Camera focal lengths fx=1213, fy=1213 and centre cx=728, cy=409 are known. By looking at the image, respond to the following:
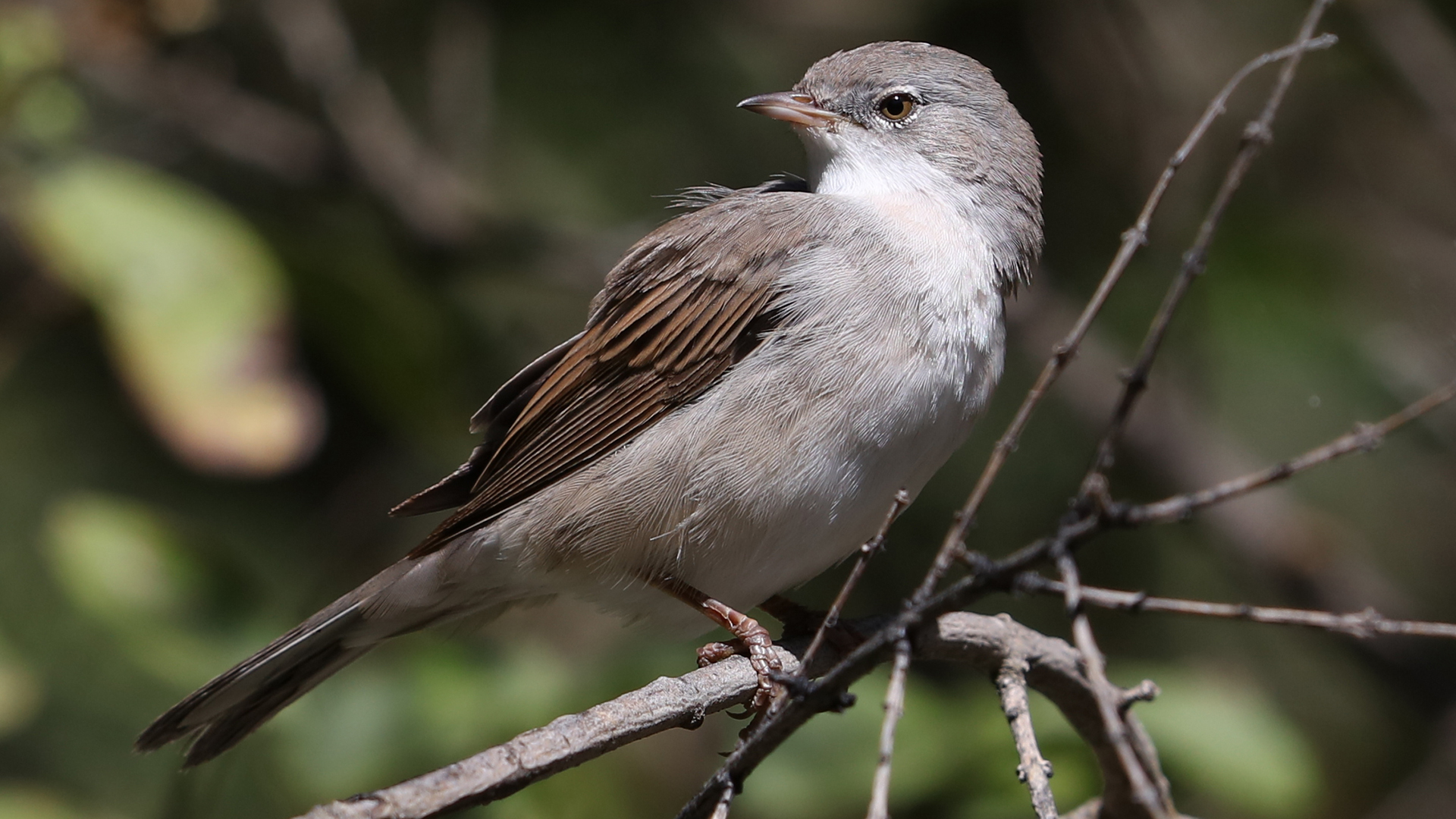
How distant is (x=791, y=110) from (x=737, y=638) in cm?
167

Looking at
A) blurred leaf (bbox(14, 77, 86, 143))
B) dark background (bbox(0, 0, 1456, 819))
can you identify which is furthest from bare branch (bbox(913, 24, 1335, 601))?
blurred leaf (bbox(14, 77, 86, 143))

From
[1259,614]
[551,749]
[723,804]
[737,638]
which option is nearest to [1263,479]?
[1259,614]

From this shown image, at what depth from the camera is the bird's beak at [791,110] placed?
387cm

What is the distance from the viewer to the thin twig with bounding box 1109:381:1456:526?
1616 mm

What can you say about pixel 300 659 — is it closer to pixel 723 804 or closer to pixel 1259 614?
pixel 723 804

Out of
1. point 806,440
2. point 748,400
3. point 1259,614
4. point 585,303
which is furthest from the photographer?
point 585,303

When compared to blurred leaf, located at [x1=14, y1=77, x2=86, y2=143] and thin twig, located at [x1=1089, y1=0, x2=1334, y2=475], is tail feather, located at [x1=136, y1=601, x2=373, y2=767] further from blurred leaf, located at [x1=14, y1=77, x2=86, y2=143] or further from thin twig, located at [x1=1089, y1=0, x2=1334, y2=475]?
thin twig, located at [x1=1089, y1=0, x2=1334, y2=475]

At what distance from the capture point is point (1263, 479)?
5.32ft

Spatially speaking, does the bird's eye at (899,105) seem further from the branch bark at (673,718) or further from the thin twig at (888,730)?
the thin twig at (888,730)

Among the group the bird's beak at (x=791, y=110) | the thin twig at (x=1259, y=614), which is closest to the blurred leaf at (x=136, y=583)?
the bird's beak at (x=791, y=110)

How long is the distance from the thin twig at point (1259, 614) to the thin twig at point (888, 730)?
A: 23cm

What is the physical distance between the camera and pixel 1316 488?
664cm

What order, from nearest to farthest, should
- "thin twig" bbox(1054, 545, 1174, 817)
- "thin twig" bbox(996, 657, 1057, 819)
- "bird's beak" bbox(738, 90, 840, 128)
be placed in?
"thin twig" bbox(1054, 545, 1174, 817) < "thin twig" bbox(996, 657, 1057, 819) < "bird's beak" bbox(738, 90, 840, 128)

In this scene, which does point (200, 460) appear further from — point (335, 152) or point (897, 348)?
point (335, 152)
